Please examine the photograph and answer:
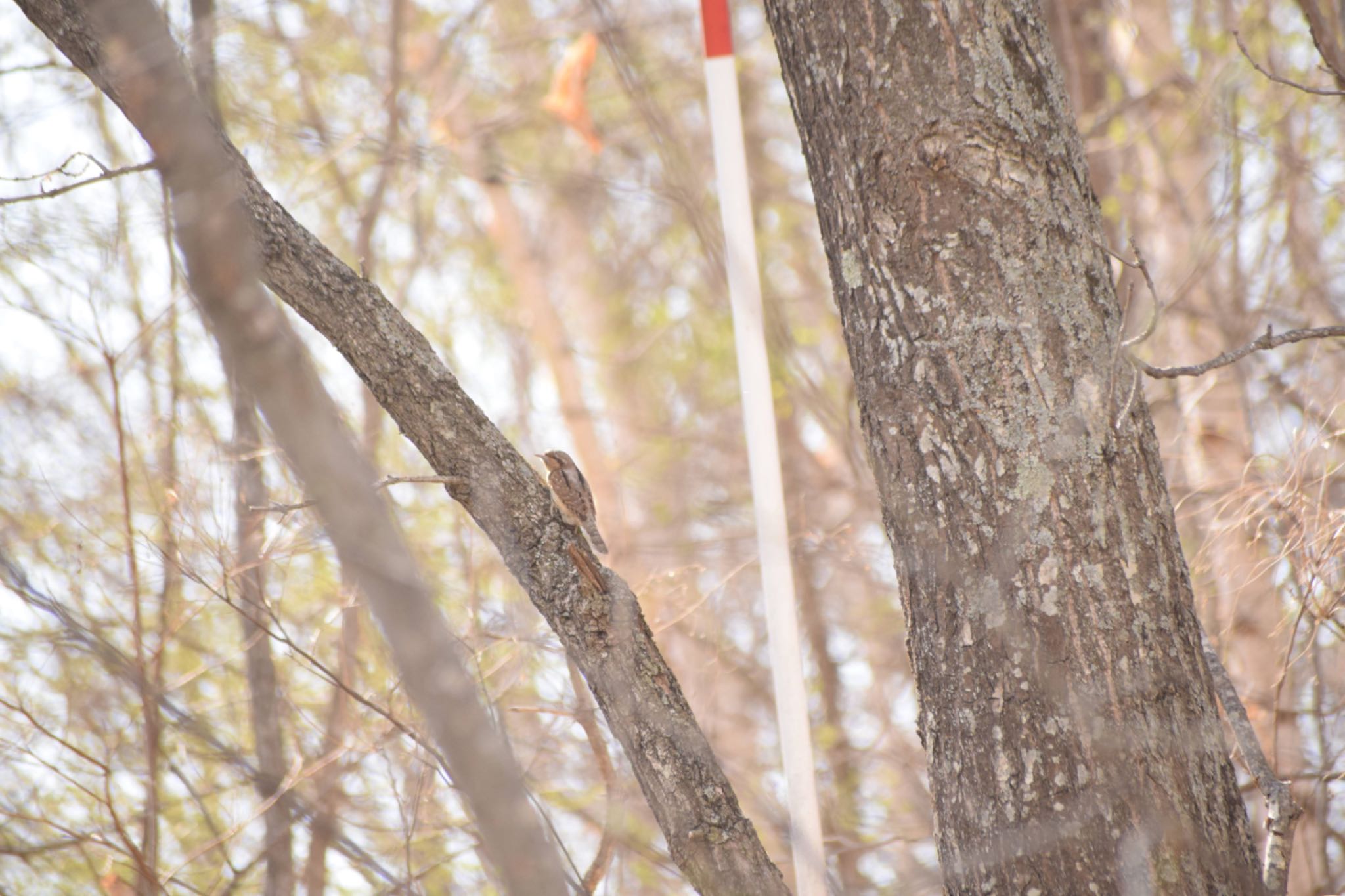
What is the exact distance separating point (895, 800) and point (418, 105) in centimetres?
480

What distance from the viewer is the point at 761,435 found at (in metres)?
2.08

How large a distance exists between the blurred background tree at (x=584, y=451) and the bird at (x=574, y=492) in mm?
394

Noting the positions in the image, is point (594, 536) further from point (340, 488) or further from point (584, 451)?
point (584, 451)

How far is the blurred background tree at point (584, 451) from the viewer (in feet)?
8.61

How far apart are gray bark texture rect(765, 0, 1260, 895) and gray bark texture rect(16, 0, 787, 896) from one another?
0.34 m

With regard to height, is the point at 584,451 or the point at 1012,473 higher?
the point at 584,451

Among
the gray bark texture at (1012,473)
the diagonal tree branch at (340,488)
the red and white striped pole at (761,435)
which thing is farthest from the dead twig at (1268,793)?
the diagonal tree branch at (340,488)

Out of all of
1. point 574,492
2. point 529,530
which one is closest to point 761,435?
point 574,492

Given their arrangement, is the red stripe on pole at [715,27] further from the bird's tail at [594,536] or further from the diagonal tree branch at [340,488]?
the diagonal tree branch at [340,488]

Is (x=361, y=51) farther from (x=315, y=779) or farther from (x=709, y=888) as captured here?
(x=709, y=888)

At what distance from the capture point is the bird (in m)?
2.25

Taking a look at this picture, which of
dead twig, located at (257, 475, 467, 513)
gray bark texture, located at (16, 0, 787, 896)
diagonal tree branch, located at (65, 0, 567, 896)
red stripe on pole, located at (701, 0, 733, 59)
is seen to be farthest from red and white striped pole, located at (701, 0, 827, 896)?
diagonal tree branch, located at (65, 0, 567, 896)

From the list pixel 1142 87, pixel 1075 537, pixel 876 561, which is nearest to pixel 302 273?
pixel 1075 537

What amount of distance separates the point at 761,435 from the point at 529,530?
1.97 ft
